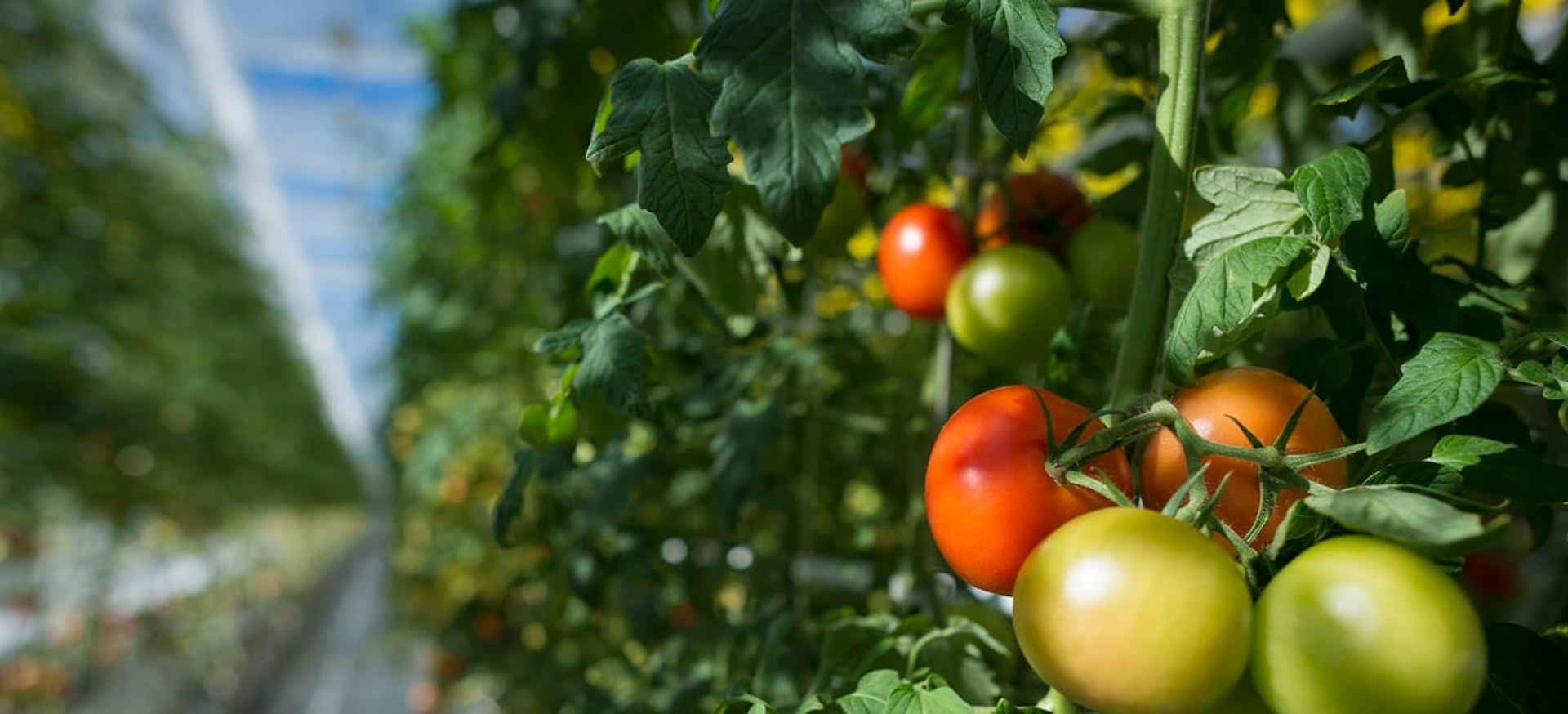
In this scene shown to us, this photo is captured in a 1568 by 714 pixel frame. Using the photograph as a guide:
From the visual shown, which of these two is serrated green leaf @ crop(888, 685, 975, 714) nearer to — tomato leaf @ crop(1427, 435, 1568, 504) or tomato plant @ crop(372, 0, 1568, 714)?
tomato plant @ crop(372, 0, 1568, 714)

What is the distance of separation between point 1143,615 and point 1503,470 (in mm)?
158

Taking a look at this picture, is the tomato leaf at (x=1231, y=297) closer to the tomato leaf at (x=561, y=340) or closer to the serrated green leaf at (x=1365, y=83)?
the serrated green leaf at (x=1365, y=83)

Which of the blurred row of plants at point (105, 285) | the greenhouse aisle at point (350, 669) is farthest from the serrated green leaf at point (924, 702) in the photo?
the blurred row of plants at point (105, 285)

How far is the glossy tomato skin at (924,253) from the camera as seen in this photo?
0.70 m

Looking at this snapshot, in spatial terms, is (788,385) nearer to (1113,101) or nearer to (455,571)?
(1113,101)

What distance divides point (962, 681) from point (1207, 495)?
0.23 meters

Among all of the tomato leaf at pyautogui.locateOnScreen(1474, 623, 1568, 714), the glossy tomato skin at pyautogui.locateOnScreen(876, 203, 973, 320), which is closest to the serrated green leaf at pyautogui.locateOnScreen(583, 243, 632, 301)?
the glossy tomato skin at pyautogui.locateOnScreen(876, 203, 973, 320)

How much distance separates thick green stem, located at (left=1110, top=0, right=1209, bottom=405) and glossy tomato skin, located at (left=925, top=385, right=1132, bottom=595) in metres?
0.03

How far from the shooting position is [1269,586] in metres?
0.33

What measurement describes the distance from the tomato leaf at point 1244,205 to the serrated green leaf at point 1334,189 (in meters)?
0.03

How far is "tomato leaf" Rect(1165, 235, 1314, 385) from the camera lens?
1.21 ft

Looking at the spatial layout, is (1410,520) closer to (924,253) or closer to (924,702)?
(924,702)

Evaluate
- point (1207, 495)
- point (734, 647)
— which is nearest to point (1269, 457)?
point (1207, 495)

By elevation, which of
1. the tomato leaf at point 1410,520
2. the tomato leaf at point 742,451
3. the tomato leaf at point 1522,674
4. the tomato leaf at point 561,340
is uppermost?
the tomato leaf at point 1410,520
